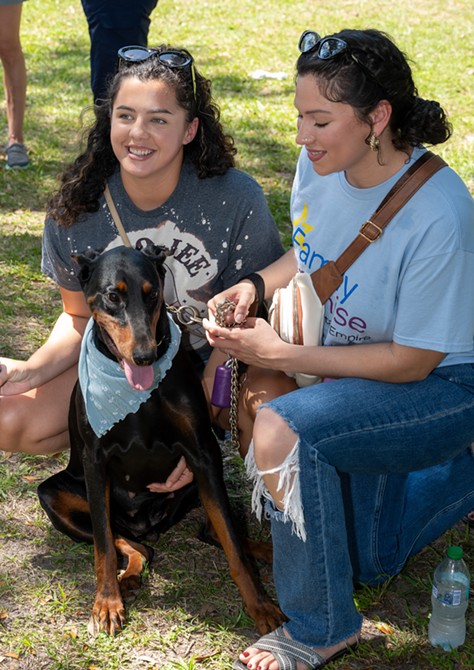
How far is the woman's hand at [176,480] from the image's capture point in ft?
10.9

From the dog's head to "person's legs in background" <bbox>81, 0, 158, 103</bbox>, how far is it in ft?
10.1

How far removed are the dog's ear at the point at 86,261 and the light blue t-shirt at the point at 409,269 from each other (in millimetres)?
747

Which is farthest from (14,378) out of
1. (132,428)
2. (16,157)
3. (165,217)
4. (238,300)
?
(16,157)

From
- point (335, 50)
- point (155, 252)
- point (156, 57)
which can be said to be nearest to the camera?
point (335, 50)

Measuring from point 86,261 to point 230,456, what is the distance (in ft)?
4.49

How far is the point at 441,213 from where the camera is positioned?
2656 mm

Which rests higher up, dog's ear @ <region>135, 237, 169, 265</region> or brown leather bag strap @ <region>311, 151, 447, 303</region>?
brown leather bag strap @ <region>311, 151, 447, 303</region>

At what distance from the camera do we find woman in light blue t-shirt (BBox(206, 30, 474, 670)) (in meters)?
2.68

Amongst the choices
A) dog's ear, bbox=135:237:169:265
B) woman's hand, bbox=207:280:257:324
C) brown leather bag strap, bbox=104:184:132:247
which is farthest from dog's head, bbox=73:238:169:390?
brown leather bag strap, bbox=104:184:132:247

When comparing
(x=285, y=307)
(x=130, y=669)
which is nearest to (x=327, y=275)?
(x=285, y=307)

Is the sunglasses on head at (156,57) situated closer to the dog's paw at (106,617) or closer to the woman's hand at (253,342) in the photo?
the woman's hand at (253,342)

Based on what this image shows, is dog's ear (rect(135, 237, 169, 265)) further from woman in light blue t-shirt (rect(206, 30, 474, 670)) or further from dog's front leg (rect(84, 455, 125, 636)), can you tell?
dog's front leg (rect(84, 455, 125, 636))

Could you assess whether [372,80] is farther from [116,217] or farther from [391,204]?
[116,217]

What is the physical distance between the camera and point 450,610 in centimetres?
296
